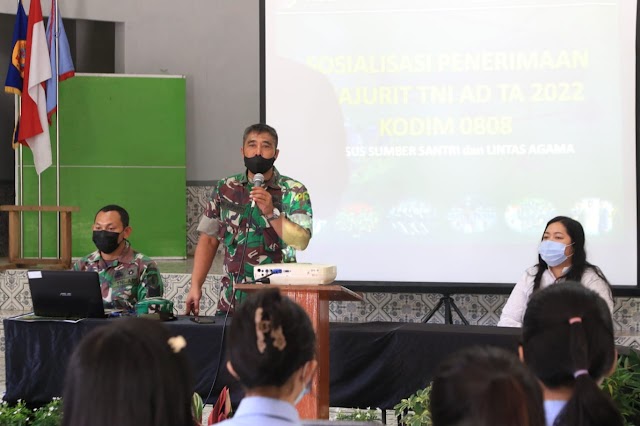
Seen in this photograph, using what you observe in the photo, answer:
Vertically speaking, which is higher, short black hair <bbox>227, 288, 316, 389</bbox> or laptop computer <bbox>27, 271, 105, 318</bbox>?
short black hair <bbox>227, 288, 316, 389</bbox>

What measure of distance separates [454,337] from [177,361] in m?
2.36

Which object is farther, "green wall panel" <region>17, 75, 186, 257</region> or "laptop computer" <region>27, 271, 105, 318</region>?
"green wall panel" <region>17, 75, 186, 257</region>

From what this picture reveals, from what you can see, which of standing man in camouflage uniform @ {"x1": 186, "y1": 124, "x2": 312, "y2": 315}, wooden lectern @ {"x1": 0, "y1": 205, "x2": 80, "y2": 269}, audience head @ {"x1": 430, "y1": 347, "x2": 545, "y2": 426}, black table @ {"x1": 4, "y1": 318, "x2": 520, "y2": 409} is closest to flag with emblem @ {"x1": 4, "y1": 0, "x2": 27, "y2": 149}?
wooden lectern @ {"x1": 0, "y1": 205, "x2": 80, "y2": 269}

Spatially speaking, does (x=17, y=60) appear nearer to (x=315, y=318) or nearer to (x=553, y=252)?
(x=553, y=252)

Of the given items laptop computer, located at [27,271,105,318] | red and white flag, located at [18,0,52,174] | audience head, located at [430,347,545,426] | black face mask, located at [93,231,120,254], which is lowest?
laptop computer, located at [27,271,105,318]

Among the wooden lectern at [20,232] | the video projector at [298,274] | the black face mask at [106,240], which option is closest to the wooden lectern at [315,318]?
the video projector at [298,274]

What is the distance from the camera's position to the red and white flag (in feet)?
24.0

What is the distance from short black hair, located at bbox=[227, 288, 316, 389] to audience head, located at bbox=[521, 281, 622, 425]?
46cm

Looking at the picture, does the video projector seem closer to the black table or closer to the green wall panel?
the black table

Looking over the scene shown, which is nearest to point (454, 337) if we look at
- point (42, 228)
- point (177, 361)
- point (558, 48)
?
point (177, 361)

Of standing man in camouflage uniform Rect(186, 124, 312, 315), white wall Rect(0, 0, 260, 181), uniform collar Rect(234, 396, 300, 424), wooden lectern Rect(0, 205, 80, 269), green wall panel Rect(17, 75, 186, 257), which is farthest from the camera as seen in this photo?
white wall Rect(0, 0, 260, 181)

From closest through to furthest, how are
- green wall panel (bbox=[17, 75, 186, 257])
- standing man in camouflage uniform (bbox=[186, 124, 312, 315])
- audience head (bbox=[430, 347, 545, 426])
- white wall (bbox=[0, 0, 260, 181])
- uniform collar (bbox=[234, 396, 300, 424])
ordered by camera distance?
1. audience head (bbox=[430, 347, 545, 426])
2. uniform collar (bbox=[234, 396, 300, 424])
3. standing man in camouflage uniform (bbox=[186, 124, 312, 315])
4. green wall panel (bbox=[17, 75, 186, 257])
5. white wall (bbox=[0, 0, 260, 181])

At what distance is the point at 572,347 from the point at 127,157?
679cm

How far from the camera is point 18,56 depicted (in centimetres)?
742
